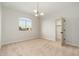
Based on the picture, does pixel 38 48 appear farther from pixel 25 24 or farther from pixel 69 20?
pixel 69 20

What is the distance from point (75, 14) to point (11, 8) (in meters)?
1.22

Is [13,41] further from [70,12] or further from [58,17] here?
[70,12]

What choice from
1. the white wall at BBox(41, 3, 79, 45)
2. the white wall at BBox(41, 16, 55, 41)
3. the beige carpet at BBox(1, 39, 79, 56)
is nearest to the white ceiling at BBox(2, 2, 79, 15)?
the white wall at BBox(41, 3, 79, 45)

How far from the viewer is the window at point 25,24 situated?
68.0 inches

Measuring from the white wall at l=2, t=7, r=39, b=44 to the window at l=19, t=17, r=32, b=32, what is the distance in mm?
62

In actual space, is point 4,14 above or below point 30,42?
above

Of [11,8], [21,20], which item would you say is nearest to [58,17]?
[21,20]

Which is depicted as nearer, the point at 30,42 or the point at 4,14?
the point at 4,14

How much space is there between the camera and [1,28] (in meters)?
1.62

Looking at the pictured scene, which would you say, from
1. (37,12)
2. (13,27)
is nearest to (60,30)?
(37,12)

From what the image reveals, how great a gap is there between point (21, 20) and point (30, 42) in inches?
19.0

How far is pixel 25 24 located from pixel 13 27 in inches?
9.8

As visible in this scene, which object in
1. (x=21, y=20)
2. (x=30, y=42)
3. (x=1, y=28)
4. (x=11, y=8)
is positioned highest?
(x=11, y=8)

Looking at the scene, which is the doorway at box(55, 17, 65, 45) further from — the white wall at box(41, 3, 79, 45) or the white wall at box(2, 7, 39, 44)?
the white wall at box(2, 7, 39, 44)
